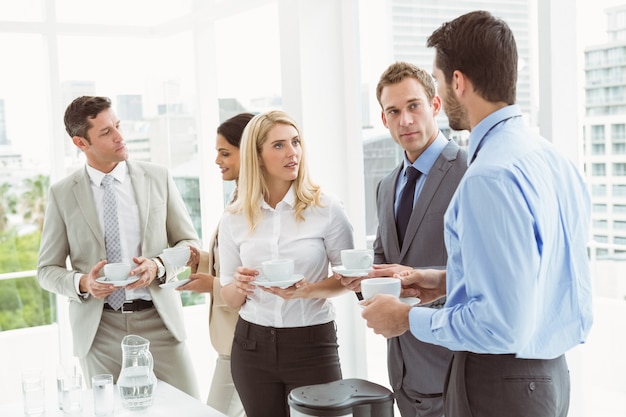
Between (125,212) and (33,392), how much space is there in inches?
46.0

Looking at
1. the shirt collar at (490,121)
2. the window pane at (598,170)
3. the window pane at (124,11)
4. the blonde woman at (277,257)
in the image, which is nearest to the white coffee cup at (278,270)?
the blonde woman at (277,257)

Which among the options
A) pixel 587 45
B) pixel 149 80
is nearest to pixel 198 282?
pixel 587 45

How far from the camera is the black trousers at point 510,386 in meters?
1.71

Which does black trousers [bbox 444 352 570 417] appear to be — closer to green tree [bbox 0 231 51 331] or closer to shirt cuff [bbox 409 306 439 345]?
shirt cuff [bbox 409 306 439 345]

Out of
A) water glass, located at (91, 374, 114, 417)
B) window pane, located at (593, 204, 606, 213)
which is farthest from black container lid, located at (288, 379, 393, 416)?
window pane, located at (593, 204, 606, 213)

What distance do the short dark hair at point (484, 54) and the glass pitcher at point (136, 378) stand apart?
1.42 m

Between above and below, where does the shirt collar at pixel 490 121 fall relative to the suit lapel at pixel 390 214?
above

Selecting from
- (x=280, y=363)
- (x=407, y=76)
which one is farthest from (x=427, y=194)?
(x=280, y=363)

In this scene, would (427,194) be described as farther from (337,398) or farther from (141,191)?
(141,191)

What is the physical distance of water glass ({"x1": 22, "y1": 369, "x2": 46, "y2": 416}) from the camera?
2.40m

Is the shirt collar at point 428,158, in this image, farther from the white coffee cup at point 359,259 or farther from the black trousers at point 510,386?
the black trousers at point 510,386

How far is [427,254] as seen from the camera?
96.1 inches

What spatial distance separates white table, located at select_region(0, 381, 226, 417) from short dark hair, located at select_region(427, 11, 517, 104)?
4.41ft

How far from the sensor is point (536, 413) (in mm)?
1701
